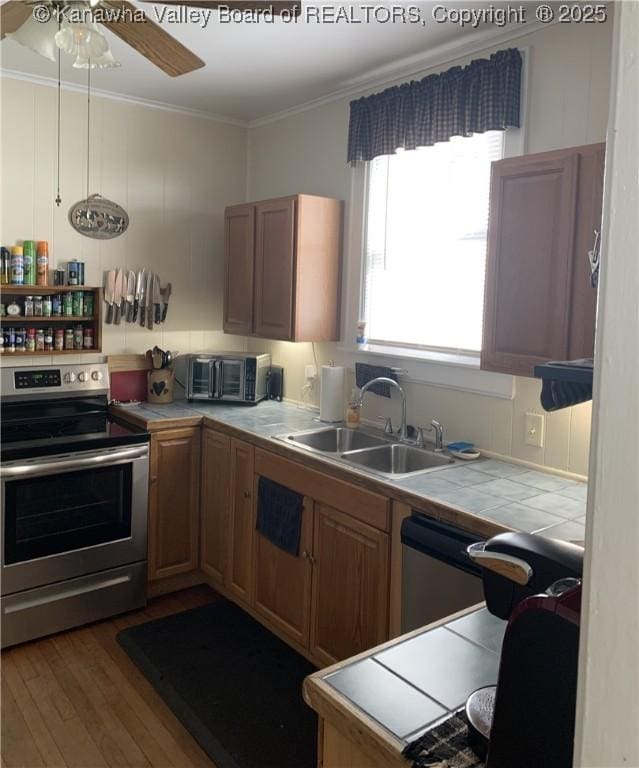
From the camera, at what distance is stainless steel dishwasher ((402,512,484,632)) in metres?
2.09

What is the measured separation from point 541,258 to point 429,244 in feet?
3.26

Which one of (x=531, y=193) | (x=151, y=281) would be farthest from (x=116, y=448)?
(x=531, y=193)

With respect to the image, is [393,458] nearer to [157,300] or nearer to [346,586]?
[346,586]

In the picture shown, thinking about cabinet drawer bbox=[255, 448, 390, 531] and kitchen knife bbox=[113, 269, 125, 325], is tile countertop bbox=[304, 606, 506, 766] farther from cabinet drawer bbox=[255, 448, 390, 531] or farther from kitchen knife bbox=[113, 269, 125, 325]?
kitchen knife bbox=[113, 269, 125, 325]

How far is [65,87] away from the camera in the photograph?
3.51 meters

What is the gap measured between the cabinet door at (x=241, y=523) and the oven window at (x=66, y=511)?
0.49 m

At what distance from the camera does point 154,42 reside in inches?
77.7

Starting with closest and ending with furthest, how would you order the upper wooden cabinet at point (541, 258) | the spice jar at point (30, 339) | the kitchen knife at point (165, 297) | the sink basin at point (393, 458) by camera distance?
the upper wooden cabinet at point (541, 258)
the sink basin at point (393, 458)
the spice jar at point (30, 339)
the kitchen knife at point (165, 297)

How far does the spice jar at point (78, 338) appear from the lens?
11.9 ft

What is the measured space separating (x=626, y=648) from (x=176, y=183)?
387cm

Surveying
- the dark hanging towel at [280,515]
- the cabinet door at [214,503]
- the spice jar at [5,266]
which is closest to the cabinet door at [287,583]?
the dark hanging towel at [280,515]

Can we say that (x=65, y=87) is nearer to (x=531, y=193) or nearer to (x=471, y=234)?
(x=471, y=234)

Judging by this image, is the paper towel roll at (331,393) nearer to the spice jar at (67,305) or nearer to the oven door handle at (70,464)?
the oven door handle at (70,464)

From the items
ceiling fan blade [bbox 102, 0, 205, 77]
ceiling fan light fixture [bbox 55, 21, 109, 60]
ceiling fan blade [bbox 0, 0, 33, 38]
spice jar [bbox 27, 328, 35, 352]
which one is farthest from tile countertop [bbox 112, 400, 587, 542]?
ceiling fan blade [bbox 0, 0, 33, 38]
